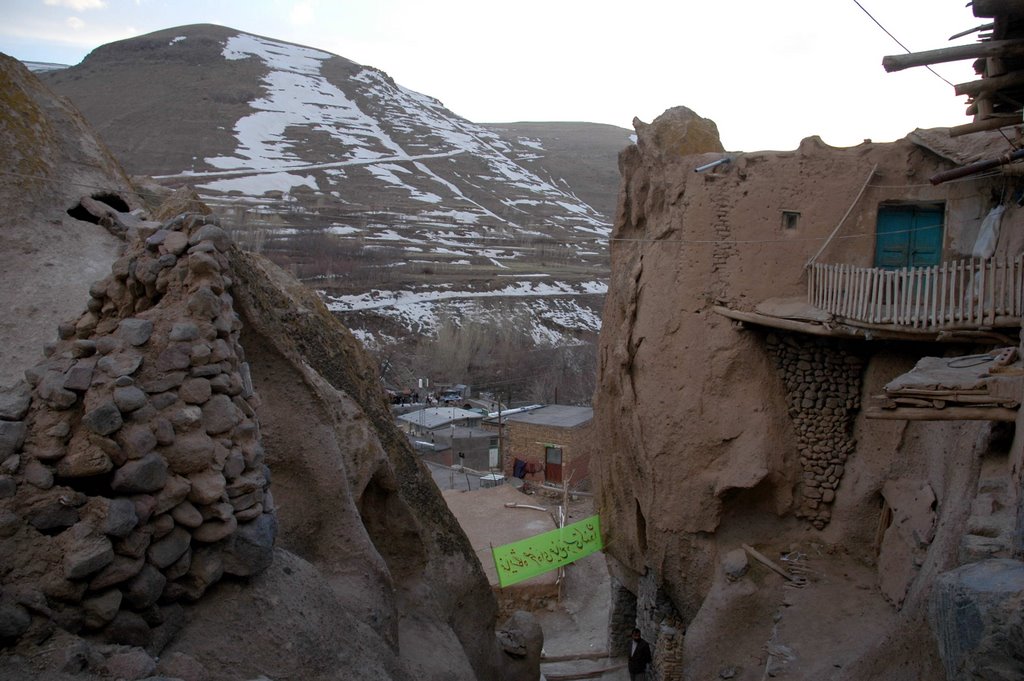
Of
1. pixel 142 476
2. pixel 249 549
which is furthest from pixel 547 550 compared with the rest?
pixel 142 476

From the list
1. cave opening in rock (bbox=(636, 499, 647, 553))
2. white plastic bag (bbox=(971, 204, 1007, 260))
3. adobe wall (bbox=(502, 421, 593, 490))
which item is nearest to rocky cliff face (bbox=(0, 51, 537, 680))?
cave opening in rock (bbox=(636, 499, 647, 553))

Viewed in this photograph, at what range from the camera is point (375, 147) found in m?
62.9

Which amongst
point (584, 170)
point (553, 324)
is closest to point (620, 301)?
point (553, 324)

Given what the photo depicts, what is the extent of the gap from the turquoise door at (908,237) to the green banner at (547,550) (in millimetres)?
6504

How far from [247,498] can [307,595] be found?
2.05ft

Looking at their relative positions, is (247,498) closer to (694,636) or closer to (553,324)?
(694,636)

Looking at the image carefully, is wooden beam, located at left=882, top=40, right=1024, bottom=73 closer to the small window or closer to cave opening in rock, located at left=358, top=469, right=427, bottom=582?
the small window

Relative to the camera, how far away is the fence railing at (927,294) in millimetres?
8320

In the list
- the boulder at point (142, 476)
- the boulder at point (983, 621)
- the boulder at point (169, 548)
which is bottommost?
the boulder at point (983, 621)

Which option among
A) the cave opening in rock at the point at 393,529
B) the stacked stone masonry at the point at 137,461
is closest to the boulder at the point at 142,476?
the stacked stone masonry at the point at 137,461

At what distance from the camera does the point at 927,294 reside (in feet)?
29.7

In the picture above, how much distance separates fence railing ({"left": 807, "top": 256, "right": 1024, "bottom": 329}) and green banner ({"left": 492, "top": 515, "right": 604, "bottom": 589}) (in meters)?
5.82

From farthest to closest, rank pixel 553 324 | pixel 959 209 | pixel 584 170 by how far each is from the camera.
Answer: pixel 584 170
pixel 553 324
pixel 959 209

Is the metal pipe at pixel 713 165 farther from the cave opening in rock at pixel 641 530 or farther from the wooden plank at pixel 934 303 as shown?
the cave opening in rock at pixel 641 530
